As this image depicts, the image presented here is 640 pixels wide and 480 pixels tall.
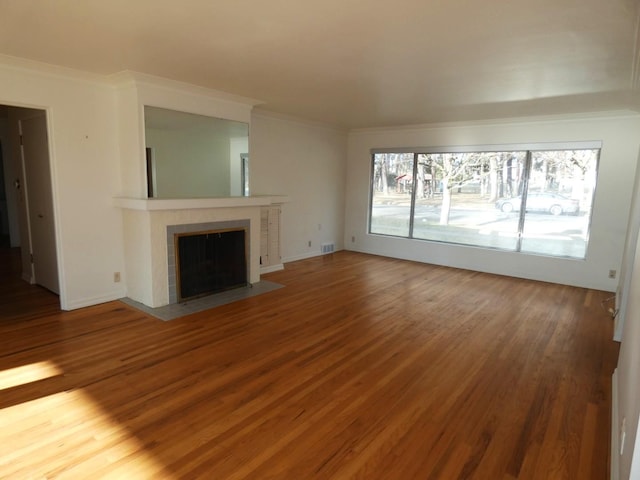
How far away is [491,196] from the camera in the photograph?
6164 millimetres

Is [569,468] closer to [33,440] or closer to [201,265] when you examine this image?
[33,440]

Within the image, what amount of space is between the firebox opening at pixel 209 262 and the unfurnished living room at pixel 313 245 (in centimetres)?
3

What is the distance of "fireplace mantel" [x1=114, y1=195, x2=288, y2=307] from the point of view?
13.2 feet

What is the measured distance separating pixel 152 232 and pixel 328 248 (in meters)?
4.02

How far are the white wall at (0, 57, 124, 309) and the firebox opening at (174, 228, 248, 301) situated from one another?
766mm

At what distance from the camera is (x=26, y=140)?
4418mm

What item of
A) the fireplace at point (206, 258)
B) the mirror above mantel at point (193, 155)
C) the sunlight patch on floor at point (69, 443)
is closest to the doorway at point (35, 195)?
the mirror above mantel at point (193, 155)

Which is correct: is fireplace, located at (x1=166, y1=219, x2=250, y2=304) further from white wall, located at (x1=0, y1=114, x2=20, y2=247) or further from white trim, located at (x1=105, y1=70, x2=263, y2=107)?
white wall, located at (x1=0, y1=114, x2=20, y2=247)

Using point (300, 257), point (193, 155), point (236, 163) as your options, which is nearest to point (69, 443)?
point (193, 155)

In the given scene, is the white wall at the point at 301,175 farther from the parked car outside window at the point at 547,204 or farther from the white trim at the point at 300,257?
the parked car outside window at the point at 547,204

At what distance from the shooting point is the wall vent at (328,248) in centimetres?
739

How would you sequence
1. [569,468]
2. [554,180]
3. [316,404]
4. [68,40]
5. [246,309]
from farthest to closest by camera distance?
[554,180], [246,309], [68,40], [316,404], [569,468]

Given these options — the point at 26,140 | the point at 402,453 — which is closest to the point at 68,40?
the point at 26,140

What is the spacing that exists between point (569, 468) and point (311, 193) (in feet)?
18.4
